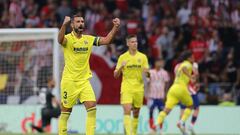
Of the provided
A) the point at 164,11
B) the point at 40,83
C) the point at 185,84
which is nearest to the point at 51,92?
the point at 40,83

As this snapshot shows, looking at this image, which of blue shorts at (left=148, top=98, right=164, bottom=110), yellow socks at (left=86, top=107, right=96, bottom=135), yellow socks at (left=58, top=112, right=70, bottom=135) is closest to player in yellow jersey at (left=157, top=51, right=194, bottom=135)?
blue shorts at (left=148, top=98, right=164, bottom=110)

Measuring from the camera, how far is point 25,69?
2573 centimetres

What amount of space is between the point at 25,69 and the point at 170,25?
17.4ft

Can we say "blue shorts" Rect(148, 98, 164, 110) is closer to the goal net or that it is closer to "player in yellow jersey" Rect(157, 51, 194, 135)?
"player in yellow jersey" Rect(157, 51, 194, 135)

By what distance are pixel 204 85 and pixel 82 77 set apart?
10993 millimetres

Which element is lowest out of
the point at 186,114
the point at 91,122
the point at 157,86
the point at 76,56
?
the point at 186,114

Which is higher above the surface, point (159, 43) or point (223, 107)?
point (159, 43)

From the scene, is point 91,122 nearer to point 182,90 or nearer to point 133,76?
point 133,76

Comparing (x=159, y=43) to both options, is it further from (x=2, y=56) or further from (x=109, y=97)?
(x=2, y=56)

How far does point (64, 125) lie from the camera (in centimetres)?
1556

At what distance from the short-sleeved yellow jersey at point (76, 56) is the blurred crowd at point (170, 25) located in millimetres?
10457

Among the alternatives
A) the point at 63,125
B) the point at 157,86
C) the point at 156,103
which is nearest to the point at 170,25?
the point at 157,86

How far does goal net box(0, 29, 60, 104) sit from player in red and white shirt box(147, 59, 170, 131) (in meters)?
3.15

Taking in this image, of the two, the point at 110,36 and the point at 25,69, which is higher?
the point at 110,36
